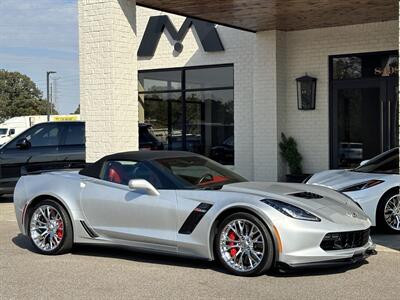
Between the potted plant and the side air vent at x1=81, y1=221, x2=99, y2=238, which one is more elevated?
the potted plant

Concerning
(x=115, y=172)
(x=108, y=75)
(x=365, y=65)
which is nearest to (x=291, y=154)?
(x=365, y=65)

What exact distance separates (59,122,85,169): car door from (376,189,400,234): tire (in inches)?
286

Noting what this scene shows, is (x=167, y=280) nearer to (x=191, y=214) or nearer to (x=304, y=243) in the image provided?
(x=191, y=214)

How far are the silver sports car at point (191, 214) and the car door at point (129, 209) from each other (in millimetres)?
12

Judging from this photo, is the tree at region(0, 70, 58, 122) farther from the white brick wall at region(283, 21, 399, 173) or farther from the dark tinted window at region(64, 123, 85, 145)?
the white brick wall at region(283, 21, 399, 173)

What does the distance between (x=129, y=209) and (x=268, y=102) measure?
8.38m

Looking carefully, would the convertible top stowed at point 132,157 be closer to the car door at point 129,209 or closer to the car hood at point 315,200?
the car door at point 129,209

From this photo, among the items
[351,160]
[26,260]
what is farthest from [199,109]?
[26,260]

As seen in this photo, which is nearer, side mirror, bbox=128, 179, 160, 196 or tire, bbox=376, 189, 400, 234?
side mirror, bbox=128, 179, 160, 196

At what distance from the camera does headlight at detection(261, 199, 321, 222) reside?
6.41 metres

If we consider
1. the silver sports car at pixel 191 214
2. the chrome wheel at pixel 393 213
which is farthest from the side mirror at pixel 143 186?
the chrome wheel at pixel 393 213

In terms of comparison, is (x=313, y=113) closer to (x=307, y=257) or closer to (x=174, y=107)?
(x=174, y=107)

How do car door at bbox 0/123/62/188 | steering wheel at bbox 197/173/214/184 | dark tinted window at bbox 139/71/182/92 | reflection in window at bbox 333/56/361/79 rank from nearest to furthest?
1. steering wheel at bbox 197/173/214/184
2. car door at bbox 0/123/62/188
3. reflection in window at bbox 333/56/361/79
4. dark tinted window at bbox 139/71/182/92

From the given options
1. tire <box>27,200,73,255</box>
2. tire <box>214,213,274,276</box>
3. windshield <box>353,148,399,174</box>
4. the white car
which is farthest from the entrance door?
tire <box>27,200,73,255</box>
